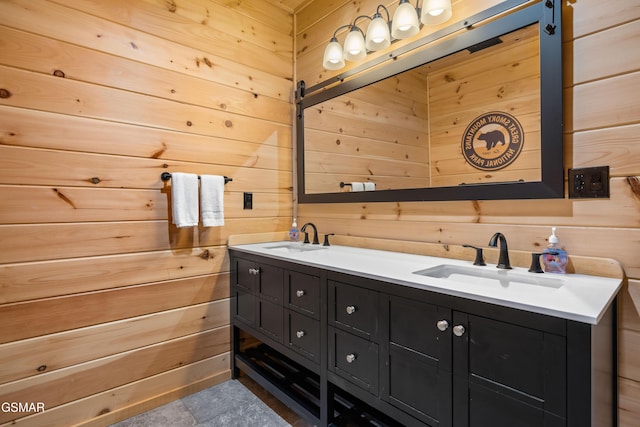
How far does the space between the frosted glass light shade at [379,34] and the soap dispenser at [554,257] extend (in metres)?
1.23

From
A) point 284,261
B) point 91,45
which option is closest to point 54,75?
point 91,45

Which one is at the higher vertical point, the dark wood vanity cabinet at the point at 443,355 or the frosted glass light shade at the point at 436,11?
the frosted glass light shade at the point at 436,11

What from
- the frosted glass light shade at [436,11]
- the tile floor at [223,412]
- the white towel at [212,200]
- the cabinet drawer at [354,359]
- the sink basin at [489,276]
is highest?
the frosted glass light shade at [436,11]

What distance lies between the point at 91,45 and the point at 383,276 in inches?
70.3

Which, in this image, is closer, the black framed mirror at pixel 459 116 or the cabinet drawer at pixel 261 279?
the black framed mirror at pixel 459 116

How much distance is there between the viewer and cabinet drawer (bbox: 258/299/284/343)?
1.72 meters

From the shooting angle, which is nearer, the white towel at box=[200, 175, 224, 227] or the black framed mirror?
the black framed mirror

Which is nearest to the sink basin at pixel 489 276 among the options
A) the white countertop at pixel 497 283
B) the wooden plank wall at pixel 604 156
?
the white countertop at pixel 497 283

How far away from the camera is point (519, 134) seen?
1.30 meters

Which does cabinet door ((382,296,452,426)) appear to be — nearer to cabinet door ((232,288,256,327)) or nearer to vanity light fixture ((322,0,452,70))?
cabinet door ((232,288,256,327))

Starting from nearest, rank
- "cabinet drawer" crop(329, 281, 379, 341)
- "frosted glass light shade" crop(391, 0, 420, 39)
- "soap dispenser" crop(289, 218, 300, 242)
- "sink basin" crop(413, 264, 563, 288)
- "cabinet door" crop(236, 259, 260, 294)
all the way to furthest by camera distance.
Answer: "sink basin" crop(413, 264, 563, 288), "cabinet drawer" crop(329, 281, 379, 341), "frosted glass light shade" crop(391, 0, 420, 39), "cabinet door" crop(236, 259, 260, 294), "soap dispenser" crop(289, 218, 300, 242)

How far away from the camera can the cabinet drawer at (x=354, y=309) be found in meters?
1.25

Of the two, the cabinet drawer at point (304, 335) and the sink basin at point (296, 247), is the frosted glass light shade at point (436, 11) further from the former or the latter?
the cabinet drawer at point (304, 335)

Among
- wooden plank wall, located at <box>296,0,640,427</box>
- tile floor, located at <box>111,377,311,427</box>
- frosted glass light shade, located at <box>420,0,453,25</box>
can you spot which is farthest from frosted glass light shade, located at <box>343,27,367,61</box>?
tile floor, located at <box>111,377,311,427</box>
